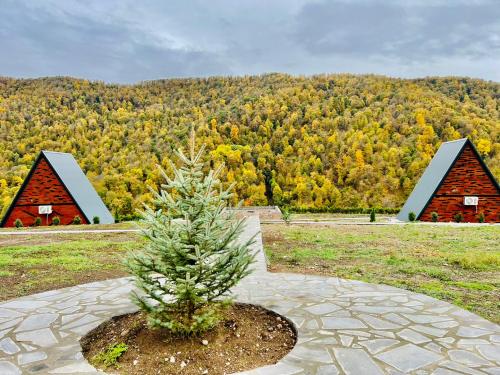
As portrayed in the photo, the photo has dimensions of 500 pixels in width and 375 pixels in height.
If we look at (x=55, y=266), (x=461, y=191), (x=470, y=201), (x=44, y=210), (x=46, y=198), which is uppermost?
(x=461, y=191)

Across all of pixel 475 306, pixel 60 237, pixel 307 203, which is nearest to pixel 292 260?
Answer: pixel 475 306

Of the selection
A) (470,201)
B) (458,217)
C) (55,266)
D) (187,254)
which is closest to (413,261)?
(187,254)

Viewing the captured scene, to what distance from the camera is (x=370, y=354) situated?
3750mm

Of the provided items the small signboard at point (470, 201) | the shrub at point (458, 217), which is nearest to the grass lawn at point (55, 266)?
the shrub at point (458, 217)

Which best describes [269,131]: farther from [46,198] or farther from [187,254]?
[187,254]

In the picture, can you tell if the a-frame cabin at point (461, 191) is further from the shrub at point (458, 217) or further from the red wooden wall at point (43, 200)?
the red wooden wall at point (43, 200)

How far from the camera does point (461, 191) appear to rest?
2294 centimetres

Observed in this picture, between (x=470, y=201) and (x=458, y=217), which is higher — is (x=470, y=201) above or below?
above

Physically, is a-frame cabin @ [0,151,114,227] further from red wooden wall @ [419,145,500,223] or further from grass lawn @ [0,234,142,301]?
red wooden wall @ [419,145,500,223]

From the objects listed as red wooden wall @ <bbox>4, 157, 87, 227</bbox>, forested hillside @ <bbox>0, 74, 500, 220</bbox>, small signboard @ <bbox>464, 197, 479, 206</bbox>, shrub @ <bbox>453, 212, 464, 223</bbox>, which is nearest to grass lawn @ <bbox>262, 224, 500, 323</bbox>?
shrub @ <bbox>453, 212, 464, 223</bbox>

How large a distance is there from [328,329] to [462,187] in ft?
71.4

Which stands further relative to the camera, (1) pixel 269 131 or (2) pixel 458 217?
(1) pixel 269 131

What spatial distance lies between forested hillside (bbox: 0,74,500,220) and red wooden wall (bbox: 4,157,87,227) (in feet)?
21.8

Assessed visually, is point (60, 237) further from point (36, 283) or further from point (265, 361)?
point (265, 361)
